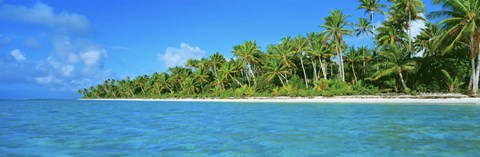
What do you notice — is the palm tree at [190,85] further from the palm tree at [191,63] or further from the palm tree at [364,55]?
the palm tree at [364,55]

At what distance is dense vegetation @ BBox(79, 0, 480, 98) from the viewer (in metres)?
32.3

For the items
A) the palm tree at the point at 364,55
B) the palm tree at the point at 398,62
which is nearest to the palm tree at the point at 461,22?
the palm tree at the point at 398,62

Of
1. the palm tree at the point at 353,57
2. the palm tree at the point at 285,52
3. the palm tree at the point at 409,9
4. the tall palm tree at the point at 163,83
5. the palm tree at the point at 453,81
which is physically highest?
the palm tree at the point at 409,9

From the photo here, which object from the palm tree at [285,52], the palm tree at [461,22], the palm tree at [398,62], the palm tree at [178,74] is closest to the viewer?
the palm tree at [461,22]

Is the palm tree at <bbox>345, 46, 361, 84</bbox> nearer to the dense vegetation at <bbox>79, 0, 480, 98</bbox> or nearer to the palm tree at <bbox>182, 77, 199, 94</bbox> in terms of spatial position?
the dense vegetation at <bbox>79, 0, 480, 98</bbox>

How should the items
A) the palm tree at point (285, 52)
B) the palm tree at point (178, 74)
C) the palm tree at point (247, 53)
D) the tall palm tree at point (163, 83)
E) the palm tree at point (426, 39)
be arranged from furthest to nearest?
the tall palm tree at point (163, 83) < the palm tree at point (178, 74) < the palm tree at point (247, 53) < the palm tree at point (285, 52) < the palm tree at point (426, 39)

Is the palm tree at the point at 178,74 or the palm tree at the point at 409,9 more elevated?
the palm tree at the point at 409,9

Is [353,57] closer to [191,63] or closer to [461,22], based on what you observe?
[461,22]

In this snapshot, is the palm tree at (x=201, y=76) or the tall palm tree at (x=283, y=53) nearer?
the tall palm tree at (x=283, y=53)

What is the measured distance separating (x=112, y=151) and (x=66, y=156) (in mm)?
847

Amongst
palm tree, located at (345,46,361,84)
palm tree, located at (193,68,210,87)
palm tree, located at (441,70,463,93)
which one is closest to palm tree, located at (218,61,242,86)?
palm tree, located at (193,68,210,87)

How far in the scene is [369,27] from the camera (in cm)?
5341

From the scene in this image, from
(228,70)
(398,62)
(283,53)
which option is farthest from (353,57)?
(228,70)

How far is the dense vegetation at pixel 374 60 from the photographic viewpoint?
32.3 m
